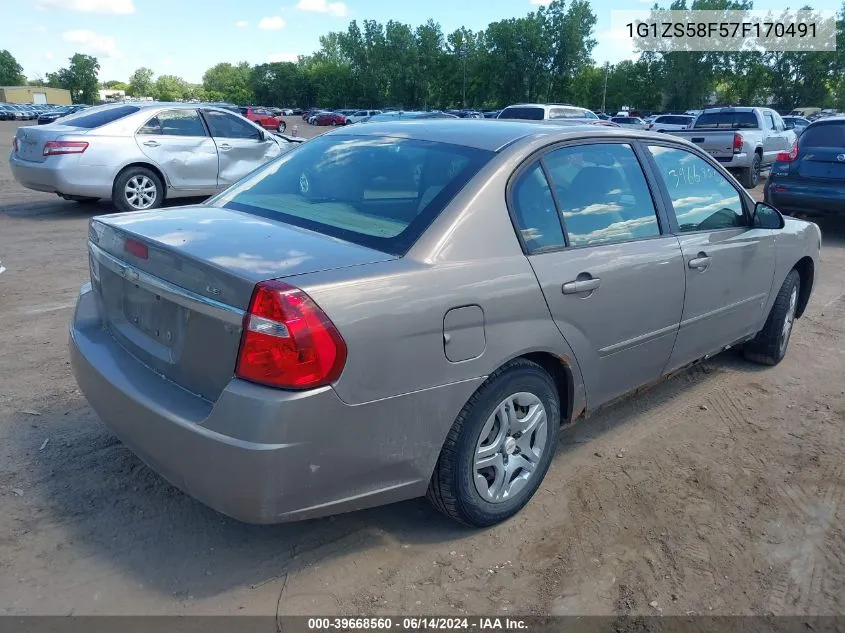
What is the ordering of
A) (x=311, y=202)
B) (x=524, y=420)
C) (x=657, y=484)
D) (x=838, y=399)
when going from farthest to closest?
1. (x=838, y=399)
2. (x=657, y=484)
3. (x=311, y=202)
4. (x=524, y=420)

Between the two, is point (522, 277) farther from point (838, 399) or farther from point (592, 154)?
point (838, 399)

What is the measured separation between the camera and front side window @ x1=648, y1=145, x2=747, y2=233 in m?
3.93

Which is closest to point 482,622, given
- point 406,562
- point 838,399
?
point 406,562

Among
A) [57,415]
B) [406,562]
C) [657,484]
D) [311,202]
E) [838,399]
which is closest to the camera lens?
[406,562]

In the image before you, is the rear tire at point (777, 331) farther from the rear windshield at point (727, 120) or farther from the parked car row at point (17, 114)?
the parked car row at point (17, 114)

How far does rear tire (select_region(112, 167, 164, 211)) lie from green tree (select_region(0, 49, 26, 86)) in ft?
483

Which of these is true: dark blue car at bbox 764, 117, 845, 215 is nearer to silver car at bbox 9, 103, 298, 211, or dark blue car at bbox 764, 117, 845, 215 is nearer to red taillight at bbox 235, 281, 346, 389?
silver car at bbox 9, 103, 298, 211

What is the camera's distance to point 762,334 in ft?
16.4

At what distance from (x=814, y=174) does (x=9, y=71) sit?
156 metres

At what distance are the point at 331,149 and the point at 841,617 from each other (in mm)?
3000

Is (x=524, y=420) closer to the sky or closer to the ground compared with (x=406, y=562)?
closer to the sky

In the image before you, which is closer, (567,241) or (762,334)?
(567,241)

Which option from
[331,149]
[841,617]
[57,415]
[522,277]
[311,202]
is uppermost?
[331,149]

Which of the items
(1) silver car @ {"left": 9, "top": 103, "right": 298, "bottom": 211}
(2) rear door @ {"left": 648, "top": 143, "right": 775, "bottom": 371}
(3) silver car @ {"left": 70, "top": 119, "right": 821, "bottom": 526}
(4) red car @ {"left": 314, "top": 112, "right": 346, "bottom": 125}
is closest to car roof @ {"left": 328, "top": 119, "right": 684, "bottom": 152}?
(3) silver car @ {"left": 70, "top": 119, "right": 821, "bottom": 526}
